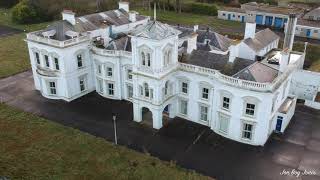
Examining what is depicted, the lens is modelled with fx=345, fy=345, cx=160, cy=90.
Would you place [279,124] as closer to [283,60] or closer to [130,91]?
[283,60]

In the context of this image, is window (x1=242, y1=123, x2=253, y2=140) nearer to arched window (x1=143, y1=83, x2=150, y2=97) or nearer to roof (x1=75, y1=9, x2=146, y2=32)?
arched window (x1=143, y1=83, x2=150, y2=97)

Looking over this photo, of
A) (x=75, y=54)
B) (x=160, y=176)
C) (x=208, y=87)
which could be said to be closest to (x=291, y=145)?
(x=208, y=87)

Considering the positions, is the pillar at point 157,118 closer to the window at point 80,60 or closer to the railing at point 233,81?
the railing at point 233,81

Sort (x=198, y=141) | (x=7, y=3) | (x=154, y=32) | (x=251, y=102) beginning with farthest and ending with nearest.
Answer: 1. (x=7, y=3)
2. (x=198, y=141)
3. (x=154, y=32)
4. (x=251, y=102)

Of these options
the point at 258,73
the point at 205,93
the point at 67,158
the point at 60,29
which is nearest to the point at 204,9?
the point at 60,29

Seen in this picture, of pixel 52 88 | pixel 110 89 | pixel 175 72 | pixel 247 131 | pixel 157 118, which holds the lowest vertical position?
pixel 247 131

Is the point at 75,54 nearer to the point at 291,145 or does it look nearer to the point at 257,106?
the point at 257,106
